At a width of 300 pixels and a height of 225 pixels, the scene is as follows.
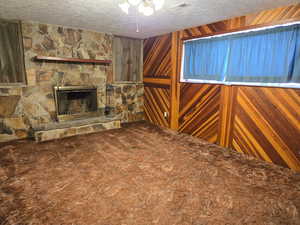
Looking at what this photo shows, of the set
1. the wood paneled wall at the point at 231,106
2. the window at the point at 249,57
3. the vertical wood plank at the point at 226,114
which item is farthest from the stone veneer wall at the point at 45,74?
the vertical wood plank at the point at 226,114

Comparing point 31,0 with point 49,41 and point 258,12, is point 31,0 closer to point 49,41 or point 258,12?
point 49,41

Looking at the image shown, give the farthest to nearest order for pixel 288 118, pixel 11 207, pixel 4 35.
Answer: pixel 4 35
pixel 288 118
pixel 11 207

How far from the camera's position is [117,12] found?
269 centimetres

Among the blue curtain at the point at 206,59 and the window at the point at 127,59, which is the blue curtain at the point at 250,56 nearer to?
the blue curtain at the point at 206,59

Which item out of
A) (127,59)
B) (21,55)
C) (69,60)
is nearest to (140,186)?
(69,60)

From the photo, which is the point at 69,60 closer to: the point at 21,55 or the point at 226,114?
the point at 21,55

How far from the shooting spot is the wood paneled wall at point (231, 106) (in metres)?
2.47

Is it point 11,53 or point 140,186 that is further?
point 11,53

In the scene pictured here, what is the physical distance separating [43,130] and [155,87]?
270 cm

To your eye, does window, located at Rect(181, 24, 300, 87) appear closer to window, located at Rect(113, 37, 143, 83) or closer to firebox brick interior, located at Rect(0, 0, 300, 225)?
firebox brick interior, located at Rect(0, 0, 300, 225)

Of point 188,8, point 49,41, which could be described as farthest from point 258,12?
point 49,41

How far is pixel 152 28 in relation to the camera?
361 centimetres

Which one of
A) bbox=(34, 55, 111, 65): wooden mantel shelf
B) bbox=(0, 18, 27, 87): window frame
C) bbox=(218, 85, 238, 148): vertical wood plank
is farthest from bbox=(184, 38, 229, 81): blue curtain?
bbox=(0, 18, 27, 87): window frame

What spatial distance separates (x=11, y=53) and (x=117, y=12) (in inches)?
86.0
